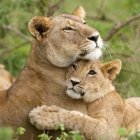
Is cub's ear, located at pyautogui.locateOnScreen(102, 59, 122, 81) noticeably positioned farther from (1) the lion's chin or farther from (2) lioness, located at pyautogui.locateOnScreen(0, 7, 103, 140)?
Result: (1) the lion's chin

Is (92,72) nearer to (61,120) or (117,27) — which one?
(61,120)

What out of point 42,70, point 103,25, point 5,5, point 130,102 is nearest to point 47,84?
point 42,70

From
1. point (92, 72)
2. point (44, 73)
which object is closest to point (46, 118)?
point (44, 73)

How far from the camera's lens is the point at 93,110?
26.7 ft

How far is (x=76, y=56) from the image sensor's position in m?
7.89

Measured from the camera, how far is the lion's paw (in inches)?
308

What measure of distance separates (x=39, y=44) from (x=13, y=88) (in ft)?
1.55

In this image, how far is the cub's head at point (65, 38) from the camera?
7836 millimetres

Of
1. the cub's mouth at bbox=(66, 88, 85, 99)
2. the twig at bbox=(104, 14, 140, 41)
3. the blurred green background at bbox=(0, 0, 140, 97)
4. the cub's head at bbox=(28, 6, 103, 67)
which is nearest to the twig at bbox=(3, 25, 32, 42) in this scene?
the blurred green background at bbox=(0, 0, 140, 97)

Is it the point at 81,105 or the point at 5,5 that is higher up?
the point at 5,5

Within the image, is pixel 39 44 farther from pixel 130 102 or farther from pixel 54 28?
pixel 130 102

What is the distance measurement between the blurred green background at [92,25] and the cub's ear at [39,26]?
0.58 metres

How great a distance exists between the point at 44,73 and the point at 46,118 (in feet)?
1.60

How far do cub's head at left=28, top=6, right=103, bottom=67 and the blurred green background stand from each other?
283 mm
